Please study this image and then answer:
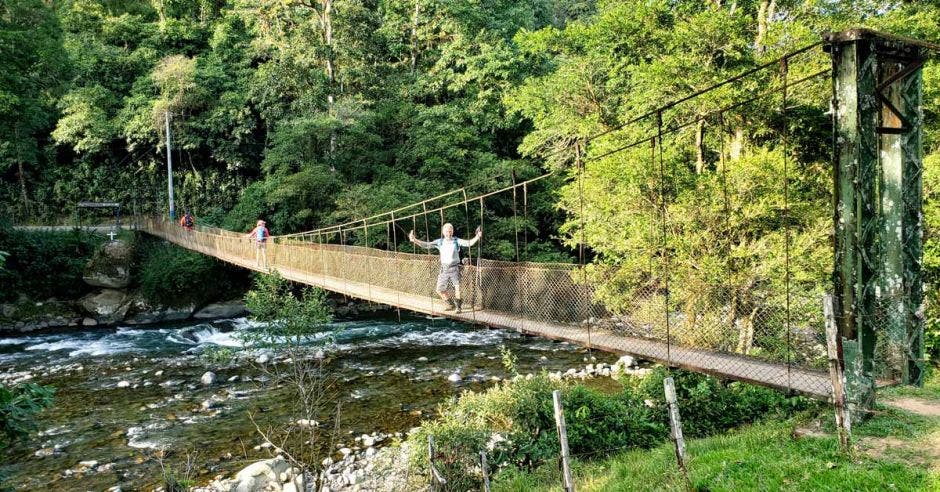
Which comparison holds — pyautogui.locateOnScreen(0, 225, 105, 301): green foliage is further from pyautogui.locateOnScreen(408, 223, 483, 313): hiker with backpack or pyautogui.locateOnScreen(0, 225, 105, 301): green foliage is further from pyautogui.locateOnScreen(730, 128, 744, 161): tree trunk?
pyautogui.locateOnScreen(730, 128, 744, 161): tree trunk

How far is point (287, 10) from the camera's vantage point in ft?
54.5

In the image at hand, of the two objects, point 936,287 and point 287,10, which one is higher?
point 287,10

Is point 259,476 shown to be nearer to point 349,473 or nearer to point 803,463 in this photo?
point 349,473

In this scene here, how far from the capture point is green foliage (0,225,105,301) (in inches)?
548

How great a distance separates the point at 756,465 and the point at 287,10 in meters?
17.3

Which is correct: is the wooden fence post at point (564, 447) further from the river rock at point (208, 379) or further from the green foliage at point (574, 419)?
the river rock at point (208, 379)

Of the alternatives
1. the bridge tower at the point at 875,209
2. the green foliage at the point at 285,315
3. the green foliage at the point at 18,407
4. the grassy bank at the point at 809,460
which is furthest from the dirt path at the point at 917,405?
the green foliage at the point at 18,407

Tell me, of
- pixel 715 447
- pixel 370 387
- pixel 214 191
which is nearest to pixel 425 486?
pixel 715 447

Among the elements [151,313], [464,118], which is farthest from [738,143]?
[151,313]

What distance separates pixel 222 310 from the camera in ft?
47.4

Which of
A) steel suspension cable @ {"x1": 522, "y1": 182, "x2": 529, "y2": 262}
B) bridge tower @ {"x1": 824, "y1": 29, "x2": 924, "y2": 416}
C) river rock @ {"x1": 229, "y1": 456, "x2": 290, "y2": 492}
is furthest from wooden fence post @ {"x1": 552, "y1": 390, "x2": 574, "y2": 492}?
river rock @ {"x1": 229, "y1": 456, "x2": 290, "y2": 492}

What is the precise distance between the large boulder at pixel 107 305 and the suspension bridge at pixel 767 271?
494 centimetres

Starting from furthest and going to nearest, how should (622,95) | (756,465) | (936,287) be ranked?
(622,95) < (936,287) < (756,465)

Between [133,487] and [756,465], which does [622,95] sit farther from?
[133,487]
